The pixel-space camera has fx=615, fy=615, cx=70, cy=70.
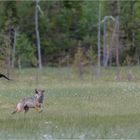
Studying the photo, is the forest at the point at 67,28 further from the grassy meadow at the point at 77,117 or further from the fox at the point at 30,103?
the fox at the point at 30,103

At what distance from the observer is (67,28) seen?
74000 millimetres

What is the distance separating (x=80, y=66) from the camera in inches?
1700

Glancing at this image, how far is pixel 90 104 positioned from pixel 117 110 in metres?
1.65

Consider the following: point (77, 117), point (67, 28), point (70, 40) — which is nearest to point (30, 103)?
point (77, 117)

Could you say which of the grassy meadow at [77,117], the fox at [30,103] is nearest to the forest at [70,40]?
the grassy meadow at [77,117]

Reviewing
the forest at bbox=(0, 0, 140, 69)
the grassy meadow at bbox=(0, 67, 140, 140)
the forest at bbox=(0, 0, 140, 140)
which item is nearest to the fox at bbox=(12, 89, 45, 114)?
the grassy meadow at bbox=(0, 67, 140, 140)

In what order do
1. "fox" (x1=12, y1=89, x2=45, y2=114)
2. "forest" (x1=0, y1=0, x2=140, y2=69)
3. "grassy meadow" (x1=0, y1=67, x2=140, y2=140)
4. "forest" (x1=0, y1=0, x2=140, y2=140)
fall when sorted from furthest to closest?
1. "forest" (x1=0, y1=0, x2=140, y2=69)
2. "forest" (x1=0, y1=0, x2=140, y2=140)
3. "fox" (x1=12, y1=89, x2=45, y2=114)
4. "grassy meadow" (x1=0, y1=67, x2=140, y2=140)

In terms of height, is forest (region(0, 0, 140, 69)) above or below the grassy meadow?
below

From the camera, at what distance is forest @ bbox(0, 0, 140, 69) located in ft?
222

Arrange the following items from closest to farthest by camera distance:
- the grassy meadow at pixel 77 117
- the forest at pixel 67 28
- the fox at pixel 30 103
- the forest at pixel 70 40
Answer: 1. the grassy meadow at pixel 77 117
2. the fox at pixel 30 103
3. the forest at pixel 70 40
4. the forest at pixel 67 28

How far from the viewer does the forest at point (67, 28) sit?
67.8 m

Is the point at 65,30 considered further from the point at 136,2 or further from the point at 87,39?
the point at 136,2

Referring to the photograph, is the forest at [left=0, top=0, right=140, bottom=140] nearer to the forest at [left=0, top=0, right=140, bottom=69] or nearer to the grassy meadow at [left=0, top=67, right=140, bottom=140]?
the forest at [left=0, top=0, right=140, bottom=69]

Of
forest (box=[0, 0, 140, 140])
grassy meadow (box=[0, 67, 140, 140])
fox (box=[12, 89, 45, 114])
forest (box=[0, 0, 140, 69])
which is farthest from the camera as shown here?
forest (box=[0, 0, 140, 69])
